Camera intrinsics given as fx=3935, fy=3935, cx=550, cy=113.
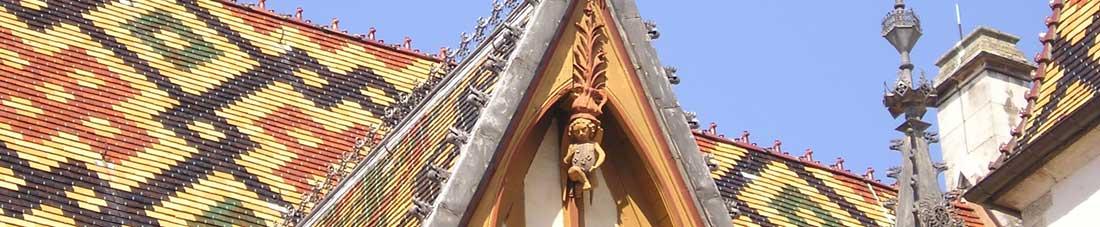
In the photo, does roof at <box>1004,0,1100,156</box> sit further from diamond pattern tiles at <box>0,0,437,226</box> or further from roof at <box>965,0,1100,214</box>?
diamond pattern tiles at <box>0,0,437,226</box>

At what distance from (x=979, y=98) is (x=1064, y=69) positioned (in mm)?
7412

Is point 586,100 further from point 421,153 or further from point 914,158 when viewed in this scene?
point 914,158

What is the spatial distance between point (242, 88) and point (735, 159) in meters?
4.11

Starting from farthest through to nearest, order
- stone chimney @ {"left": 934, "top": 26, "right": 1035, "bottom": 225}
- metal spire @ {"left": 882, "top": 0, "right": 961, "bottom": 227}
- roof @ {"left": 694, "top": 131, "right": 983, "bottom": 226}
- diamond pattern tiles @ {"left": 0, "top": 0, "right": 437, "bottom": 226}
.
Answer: stone chimney @ {"left": 934, "top": 26, "right": 1035, "bottom": 225}, roof @ {"left": 694, "top": 131, "right": 983, "bottom": 226}, diamond pattern tiles @ {"left": 0, "top": 0, "right": 437, "bottom": 226}, metal spire @ {"left": 882, "top": 0, "right": 961, "bottom": 227}

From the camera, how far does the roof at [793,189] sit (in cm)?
2955

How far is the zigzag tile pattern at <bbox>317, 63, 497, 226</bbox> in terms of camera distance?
21781 mm

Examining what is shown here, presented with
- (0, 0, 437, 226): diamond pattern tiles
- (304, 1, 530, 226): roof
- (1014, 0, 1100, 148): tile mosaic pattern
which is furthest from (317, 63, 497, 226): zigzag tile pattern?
(1014, 0, 1100, 148): tile mosaic pattern

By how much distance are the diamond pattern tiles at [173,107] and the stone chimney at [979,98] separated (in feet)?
15.9

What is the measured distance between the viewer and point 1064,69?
25938mm

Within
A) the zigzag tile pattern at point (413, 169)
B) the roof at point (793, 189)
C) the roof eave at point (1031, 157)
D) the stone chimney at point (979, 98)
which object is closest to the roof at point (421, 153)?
the zigzag tile pattern at point (413, 169)

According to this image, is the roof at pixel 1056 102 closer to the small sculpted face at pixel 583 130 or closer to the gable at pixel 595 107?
the gable at pixel 595 107

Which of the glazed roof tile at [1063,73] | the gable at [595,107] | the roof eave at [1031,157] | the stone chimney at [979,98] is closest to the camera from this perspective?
the gable at [595,107]

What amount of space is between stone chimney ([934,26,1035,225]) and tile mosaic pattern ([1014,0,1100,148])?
645 cm

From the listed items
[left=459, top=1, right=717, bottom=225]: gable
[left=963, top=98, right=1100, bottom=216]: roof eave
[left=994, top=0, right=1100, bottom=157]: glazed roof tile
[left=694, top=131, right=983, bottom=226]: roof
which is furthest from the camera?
[left=694, top=131, right=983, bottom=226]: roof
